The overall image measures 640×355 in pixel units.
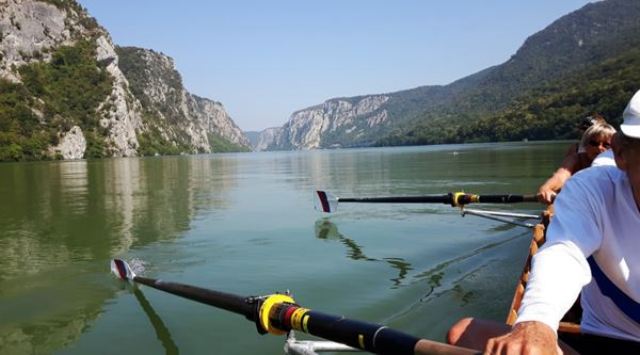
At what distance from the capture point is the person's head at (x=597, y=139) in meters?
6.38

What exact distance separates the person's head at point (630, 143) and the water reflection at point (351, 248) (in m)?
5.49

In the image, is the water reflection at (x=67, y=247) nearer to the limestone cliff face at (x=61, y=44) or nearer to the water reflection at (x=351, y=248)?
the water reflection at (x=351, y=248)

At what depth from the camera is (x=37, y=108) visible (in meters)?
110

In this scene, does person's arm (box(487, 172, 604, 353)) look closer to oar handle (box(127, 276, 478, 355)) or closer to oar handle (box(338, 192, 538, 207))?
oar handle (box(127, 276, 478, 355))

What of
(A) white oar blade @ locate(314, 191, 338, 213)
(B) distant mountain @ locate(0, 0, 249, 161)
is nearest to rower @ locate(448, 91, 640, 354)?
(A) white oar blade @ locate(314, 191, 338, 213)

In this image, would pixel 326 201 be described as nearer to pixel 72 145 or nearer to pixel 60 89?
pixel 72 145

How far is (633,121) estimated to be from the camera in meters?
2.34

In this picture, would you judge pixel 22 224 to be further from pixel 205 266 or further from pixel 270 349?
pixel 270 349

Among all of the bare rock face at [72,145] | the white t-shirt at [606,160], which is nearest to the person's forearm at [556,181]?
the white t-shirt at [606,160]

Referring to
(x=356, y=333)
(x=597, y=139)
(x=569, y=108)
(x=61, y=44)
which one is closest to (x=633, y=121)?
(x=356, y=333)

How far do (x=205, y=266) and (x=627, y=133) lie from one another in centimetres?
787

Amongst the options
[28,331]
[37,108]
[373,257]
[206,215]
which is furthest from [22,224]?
[37,108]

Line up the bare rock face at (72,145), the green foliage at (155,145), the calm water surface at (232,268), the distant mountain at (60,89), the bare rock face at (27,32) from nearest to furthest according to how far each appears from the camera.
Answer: the calm water surface at (232,268)
the distant mountain at (60,89)
the bare rock face at (72,145)
the bare rock face at (27,32)
the green foliage at (155,145)

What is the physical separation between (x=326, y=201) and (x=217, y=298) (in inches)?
370
